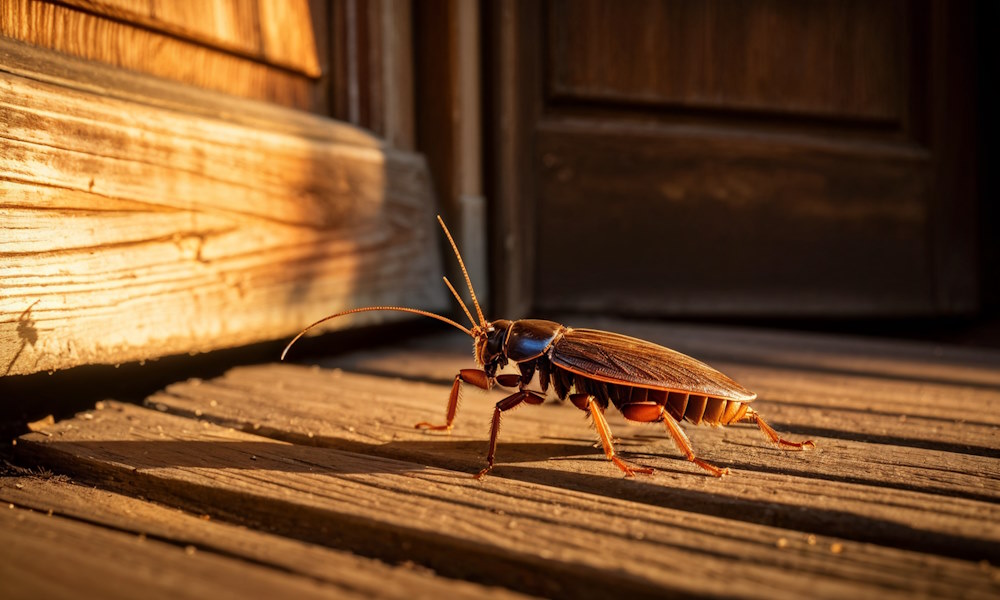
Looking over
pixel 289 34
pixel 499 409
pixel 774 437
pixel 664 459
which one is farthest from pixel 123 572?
pixel 289 34

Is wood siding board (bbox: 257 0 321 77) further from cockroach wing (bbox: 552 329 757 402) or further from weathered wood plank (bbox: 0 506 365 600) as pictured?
weathered wood plank (bbox: 0 506 365 600)

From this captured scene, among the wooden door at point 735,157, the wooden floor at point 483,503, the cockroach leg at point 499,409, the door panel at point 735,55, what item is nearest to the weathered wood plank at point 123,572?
the wooden floor at point 483,503

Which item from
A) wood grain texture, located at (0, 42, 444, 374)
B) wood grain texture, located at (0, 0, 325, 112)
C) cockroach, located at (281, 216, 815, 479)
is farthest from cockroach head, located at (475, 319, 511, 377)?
wood grain texture, located at (0, 0, 325, 112)

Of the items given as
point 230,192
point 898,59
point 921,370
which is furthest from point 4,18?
point 898,59

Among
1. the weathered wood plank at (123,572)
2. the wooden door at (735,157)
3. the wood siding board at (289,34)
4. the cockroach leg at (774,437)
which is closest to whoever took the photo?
the weathered wood plank at (123,572)

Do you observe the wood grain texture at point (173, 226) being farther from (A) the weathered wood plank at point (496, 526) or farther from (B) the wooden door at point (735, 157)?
(B) the wooden door at point (735, 157)

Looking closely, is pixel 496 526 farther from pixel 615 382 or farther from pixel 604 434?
pixel 615 382

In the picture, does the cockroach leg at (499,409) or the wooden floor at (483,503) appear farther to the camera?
the cockroach leg at (499,409)
